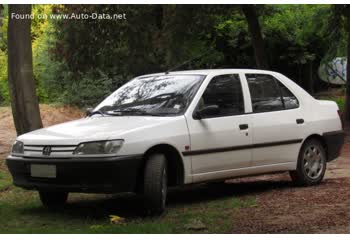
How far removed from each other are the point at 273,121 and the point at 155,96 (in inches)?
62.1

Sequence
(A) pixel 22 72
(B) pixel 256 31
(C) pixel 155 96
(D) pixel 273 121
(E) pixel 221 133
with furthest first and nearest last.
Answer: (B) pixel 256 31 < (A) pixel 22 72 < (D) pixel 273 121 < (C) pixel 155 96 < (E) pixel 221 133

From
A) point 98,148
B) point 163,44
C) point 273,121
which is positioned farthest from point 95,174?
point 163,44

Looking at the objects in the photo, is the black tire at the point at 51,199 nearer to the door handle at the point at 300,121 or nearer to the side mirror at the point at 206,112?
the side mirror at the point at 206,112

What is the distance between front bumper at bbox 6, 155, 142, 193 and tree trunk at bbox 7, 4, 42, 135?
15.5 feet

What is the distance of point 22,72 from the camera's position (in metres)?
11.1

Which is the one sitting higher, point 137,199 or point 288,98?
point 288,98

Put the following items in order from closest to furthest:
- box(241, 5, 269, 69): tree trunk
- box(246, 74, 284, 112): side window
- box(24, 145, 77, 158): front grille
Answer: box(24, 145, 77, 158): front grille, box(246, 74, 284, 112): side window, box(241, 5, 269, 69): tree trunk

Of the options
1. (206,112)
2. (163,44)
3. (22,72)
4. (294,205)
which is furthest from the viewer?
(163,44)

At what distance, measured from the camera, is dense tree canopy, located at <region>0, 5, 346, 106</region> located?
20.7 m

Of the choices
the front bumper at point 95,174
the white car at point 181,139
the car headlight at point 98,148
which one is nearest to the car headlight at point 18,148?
the white car at point 181,139

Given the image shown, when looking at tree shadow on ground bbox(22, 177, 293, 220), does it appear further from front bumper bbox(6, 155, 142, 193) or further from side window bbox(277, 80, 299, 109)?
side window bbox(277, 80, 299, 109)

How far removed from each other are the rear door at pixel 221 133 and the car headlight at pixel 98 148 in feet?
3.39

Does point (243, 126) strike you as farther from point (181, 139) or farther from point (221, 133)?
point (181, 139)

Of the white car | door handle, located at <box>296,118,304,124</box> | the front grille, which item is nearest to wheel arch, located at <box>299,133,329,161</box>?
the white car
